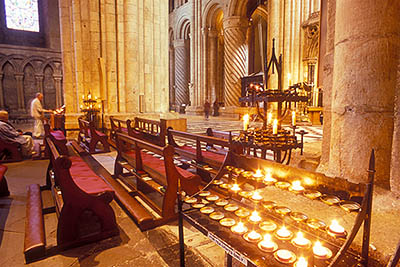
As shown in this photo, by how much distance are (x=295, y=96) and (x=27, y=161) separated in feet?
19.3

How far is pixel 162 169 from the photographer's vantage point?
10.3ft

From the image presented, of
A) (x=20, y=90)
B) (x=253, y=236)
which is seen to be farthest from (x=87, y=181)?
(x=20, y=90)

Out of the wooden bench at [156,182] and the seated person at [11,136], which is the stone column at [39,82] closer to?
the seated person at [11,136]

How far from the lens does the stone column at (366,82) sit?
191 cm

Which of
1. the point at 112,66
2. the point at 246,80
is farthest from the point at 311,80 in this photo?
the point at 112,66

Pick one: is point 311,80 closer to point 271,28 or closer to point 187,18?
point 271,28

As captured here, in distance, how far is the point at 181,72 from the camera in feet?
80.8

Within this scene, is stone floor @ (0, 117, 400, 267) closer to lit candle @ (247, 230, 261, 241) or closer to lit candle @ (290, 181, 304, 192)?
lit candle @ (290, 181, 304, 192)

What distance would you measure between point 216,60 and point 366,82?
19064mm

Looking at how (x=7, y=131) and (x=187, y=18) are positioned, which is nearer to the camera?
(x=7, y=131)

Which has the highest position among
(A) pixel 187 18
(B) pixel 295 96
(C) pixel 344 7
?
(A) pixel 187 18

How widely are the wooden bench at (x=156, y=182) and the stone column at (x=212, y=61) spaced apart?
16612mm

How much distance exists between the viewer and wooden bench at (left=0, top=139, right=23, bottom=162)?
5539mm

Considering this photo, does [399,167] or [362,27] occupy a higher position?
[362,27]
